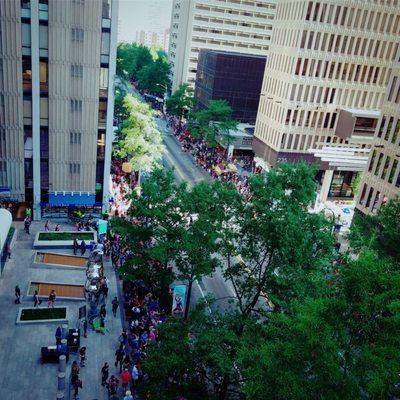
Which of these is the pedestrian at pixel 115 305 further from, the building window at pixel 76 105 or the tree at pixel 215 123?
the tree at pixel 215 123

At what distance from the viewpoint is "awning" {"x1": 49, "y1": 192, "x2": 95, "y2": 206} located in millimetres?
37688

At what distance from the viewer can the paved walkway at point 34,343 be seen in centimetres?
2084

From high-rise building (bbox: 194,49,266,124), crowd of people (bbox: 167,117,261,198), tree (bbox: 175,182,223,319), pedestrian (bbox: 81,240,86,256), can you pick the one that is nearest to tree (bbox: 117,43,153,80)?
high-rise building (bbox: 194,49,266,124)

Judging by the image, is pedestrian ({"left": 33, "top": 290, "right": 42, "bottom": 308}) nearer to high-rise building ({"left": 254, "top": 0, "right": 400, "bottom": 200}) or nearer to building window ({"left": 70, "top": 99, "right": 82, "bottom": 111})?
building window ({"left": 70, "top": 99, "right": 82, "bottom": 111})

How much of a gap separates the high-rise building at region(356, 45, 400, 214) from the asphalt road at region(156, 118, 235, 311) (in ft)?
55.3

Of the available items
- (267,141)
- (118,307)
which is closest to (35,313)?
(118,307)

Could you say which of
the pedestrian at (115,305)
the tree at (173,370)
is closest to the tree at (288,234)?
the tree at (173,370)

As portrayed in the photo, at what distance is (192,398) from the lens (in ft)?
54.1

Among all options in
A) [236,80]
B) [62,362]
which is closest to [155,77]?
[236,80]

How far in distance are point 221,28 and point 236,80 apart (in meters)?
30.9

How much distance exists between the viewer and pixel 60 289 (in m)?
28.9

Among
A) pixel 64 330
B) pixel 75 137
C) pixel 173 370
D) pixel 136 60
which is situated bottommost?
pixel 64 330

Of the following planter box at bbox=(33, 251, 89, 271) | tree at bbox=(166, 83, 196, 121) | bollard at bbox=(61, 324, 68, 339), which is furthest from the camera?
tree at bbox=(166, 83, 196, 121)

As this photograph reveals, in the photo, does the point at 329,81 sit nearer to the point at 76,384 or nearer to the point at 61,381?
the point at 76,384
